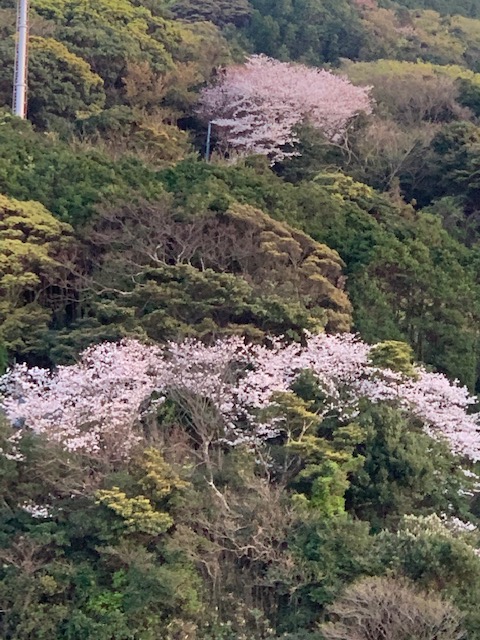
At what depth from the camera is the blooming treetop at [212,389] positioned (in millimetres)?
11352

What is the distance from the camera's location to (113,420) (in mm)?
11086

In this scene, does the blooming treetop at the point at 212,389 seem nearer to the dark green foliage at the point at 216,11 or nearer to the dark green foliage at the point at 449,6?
the dark green foliage at the point at 216,11

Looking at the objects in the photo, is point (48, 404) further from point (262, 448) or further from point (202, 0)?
point (202, 0)

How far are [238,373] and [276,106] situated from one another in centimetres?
1278

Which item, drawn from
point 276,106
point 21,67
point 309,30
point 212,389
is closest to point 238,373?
point 212,389

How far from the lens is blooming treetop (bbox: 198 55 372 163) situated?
74.0 feet

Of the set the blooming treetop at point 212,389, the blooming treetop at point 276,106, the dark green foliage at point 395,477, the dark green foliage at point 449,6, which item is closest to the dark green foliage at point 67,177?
the blooming treetop at point 212,389

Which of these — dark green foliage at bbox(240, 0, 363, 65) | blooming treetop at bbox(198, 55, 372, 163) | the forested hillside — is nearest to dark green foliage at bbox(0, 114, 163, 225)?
the forested hillside

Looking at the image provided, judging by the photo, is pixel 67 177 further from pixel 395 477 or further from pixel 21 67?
pixel 395 477

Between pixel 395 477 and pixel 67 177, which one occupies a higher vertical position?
pixel 67 177

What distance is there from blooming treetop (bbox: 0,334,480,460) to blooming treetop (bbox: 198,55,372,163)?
1035 cm

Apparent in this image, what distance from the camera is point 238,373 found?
492 inches

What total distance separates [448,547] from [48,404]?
5.46m

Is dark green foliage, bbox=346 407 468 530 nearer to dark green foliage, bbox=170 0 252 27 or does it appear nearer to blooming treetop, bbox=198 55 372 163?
blooming treetop, bbox=198 55 372 163
